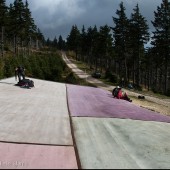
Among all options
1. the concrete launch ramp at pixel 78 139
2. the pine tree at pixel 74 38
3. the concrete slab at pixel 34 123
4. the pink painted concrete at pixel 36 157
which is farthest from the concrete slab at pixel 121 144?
the pine tree at pixel 74 38

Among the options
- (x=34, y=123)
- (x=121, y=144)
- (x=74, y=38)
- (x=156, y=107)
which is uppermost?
(x=74, y=38)

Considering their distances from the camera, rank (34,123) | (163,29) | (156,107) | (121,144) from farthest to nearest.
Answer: (163,29) < (156,107) < (34,123) < (121,144)

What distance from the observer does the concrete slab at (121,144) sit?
36.4 ft

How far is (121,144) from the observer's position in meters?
13.6

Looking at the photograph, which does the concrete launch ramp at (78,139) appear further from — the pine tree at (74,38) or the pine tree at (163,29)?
the pine tree at (74,38)

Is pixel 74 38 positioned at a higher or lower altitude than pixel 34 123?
higher

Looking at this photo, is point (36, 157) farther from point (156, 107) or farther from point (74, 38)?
point (74, 38)

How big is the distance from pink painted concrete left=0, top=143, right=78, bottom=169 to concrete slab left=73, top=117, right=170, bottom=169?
487 millimetres

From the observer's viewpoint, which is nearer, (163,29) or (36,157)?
(36,157)

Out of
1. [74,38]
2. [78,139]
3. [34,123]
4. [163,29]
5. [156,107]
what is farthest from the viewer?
[74,38]

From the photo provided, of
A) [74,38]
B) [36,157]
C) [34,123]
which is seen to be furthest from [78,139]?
[74,38]

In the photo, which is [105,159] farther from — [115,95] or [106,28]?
[106,28]

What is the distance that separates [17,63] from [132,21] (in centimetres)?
2946

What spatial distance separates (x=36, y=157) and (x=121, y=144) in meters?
3.71
